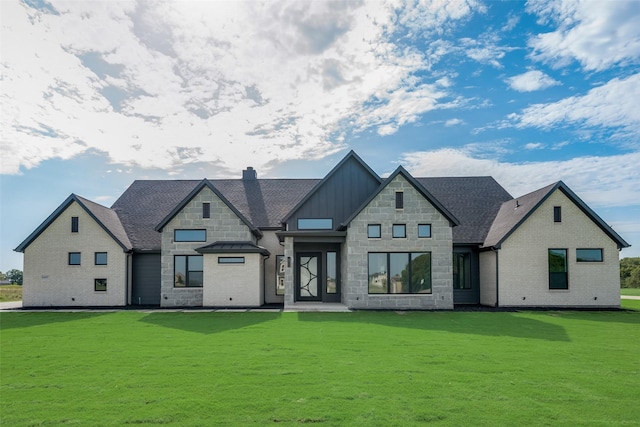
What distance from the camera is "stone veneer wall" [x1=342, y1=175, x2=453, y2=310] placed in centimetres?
1975

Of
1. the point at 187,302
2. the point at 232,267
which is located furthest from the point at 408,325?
the point at 187,302

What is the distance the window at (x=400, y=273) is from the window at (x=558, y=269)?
586 centimetres

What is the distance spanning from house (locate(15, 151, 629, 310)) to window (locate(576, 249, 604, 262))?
5cm

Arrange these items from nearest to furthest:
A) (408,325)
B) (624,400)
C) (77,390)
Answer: (624,400), (77,390), (408,325)

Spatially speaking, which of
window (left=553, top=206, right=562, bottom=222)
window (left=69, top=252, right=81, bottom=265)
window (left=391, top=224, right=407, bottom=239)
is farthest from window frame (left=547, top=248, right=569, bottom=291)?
window (left=69, top=252, right=81, bottom=265)

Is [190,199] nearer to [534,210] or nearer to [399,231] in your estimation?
[399,231]

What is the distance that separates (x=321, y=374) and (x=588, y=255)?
17.7 meters

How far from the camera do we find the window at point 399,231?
66.0 ft

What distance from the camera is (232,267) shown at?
20891 mm

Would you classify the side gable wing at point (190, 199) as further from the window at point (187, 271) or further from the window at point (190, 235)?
the window at point (187, 271)

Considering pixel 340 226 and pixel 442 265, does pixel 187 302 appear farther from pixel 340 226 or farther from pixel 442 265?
pixel 442 265

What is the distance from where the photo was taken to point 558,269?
809 inches

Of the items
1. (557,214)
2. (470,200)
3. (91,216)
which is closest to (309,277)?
(470,200)

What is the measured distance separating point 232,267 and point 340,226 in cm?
552
